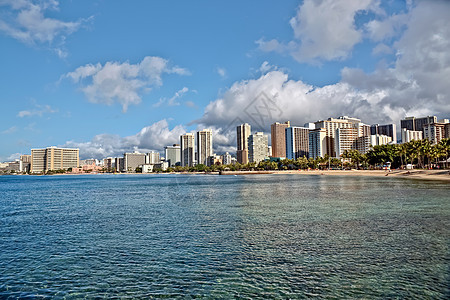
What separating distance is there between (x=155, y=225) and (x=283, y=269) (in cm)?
1358

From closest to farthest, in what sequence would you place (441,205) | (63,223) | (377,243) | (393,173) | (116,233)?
1. (377,243)
2. (116,233)
3. (63,223)
4. (441,205)
5. (393,173)

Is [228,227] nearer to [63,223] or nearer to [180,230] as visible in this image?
[180,230]

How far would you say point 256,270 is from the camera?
43.7 feet

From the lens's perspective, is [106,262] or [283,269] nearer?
[283,269]

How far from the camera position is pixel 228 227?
2264 cm

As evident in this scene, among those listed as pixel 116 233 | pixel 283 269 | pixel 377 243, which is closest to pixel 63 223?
pixel 116 233

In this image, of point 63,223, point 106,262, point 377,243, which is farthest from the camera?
point 63,223

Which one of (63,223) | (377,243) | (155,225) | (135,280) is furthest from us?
(63,223)

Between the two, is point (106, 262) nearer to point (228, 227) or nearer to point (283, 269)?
point (283, 269)

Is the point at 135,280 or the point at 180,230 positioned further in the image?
the point at 180,230

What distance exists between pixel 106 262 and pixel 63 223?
14194mm

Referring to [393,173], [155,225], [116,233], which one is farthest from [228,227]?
[393,173]

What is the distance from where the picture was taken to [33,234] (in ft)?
72.2

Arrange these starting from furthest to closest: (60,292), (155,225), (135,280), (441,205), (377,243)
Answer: (441,205) → (155,225) → (377,243) → (135,280) → (60,292)
